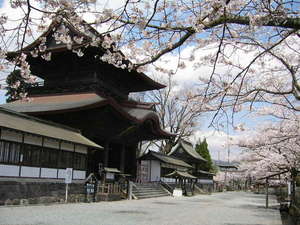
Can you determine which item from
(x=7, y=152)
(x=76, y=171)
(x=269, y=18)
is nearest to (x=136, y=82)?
(x=76, y=171)

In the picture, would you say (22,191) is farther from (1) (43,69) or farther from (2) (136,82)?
(2) (136,82)

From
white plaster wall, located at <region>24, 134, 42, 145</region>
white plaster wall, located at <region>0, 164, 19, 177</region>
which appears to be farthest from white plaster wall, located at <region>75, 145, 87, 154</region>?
white plaster wall, located at <region>0, 164, 19, 177</region>

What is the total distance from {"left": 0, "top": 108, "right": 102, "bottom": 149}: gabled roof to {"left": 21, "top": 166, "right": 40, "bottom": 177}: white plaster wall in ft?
5.02

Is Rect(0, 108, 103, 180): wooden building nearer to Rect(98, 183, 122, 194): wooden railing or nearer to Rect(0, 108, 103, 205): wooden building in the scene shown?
Rect(0, 108, 103, 205): wooden building

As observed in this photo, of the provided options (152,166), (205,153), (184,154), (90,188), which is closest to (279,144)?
(90,188)

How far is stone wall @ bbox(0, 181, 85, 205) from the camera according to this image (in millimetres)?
12898

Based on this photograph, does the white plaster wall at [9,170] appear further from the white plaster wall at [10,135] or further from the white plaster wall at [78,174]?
the white plaster wall at [78,174]

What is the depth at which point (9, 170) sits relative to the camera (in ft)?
43.5

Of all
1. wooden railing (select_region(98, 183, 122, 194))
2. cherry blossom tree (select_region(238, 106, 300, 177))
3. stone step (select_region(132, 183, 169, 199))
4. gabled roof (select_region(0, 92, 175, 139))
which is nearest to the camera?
cherry blossom tree (select_region(238, 106, 300, 177))

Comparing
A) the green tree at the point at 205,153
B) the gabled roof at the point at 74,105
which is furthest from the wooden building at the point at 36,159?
the green tree at the point at 205,153

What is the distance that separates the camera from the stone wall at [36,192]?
12898 mm

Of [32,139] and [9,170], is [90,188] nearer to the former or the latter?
[32,139]

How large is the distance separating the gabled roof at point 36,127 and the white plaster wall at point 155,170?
14642mm

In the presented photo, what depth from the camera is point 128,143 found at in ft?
83.4
